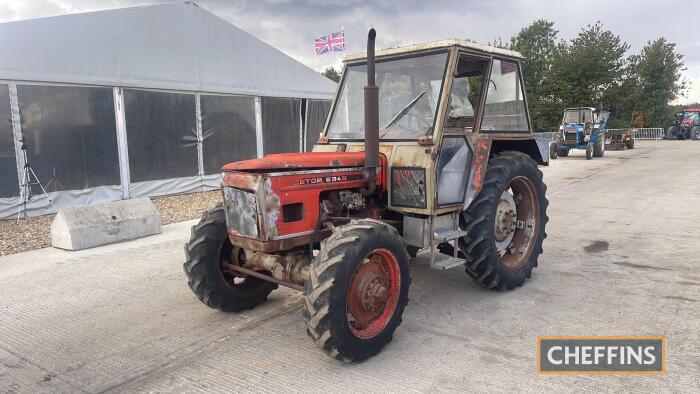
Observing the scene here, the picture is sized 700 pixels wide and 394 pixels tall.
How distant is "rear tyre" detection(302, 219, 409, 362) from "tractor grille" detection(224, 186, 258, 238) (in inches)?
20.8

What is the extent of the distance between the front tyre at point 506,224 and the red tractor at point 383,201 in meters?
0.01

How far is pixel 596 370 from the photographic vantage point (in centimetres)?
318

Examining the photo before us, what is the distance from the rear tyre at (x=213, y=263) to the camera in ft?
12.9

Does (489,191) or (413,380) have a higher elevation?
(489,191)

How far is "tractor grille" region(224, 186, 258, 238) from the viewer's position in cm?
338

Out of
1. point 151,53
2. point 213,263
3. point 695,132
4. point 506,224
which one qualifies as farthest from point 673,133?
point 213,263

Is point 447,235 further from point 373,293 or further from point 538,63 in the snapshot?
point 538,63

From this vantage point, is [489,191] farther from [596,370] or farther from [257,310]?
[257,310]

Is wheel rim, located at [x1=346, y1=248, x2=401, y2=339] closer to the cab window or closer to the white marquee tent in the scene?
the cab window

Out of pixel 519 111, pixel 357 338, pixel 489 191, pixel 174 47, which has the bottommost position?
pixel 357 338

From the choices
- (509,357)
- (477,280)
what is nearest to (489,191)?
(477,280)

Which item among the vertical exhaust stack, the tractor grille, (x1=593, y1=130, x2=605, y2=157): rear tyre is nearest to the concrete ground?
the tractor grille

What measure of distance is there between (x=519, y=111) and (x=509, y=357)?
8.94 feet

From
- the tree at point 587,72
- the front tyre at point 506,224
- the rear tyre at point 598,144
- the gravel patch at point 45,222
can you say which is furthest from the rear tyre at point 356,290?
the tree at point 587,72
